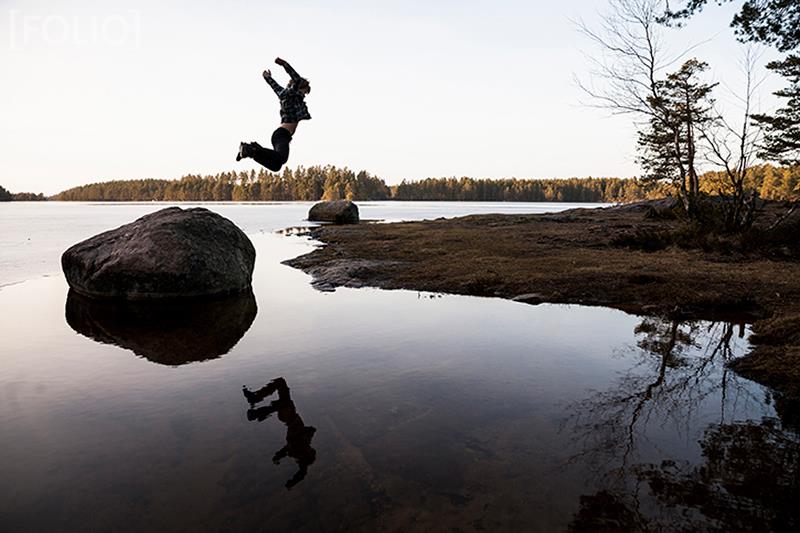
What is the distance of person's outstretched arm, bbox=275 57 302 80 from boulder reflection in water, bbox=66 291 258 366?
14.6 feet

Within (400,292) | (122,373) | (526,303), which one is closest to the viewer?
(122,373)

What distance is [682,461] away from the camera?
3916 mm

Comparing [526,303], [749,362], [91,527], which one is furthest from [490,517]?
[526,303]

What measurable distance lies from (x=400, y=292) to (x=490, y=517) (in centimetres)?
A: 848

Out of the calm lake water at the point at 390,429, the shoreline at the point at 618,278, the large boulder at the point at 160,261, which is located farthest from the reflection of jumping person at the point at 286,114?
the shoreline at the point at 618,278

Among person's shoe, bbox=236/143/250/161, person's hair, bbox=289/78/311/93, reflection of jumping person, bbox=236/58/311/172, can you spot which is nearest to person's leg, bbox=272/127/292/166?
reflection of jumping person, bbox=236/58/311/172

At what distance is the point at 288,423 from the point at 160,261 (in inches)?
296

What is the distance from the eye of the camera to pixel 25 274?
14.6 meters

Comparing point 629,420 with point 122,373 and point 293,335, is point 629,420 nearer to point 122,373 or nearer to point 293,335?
point 293,335

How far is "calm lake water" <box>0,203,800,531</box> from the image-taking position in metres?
3.31

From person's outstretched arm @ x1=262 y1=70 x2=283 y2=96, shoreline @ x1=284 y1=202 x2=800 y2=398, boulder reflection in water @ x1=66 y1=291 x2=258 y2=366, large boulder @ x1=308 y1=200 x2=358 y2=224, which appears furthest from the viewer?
large boulder @ x1=308 y1=200 x2=358 y2=224

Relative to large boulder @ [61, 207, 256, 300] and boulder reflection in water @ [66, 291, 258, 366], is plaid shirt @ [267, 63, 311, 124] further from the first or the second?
large boulder @ [61, 207, 256, 300]

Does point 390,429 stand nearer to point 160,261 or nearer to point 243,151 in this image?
point 243,151

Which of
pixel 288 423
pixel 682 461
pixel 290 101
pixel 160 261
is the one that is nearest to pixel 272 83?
pixel 290 101
